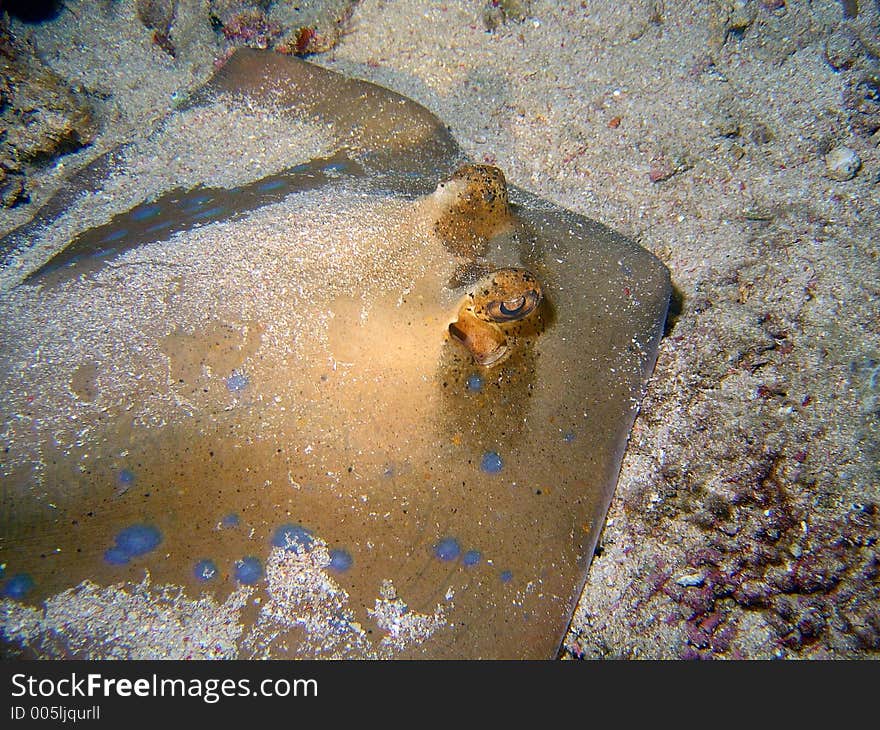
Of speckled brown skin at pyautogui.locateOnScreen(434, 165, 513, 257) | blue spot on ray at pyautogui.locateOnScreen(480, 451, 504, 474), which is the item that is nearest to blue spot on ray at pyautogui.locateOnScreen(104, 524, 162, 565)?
blue spot on ray at pyautogui.locateOnScreen(480, 451, 504, 474)

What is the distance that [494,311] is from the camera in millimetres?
2525

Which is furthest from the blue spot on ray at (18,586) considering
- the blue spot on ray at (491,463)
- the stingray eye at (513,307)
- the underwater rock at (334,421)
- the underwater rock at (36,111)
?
the underwater rock at (36,111)

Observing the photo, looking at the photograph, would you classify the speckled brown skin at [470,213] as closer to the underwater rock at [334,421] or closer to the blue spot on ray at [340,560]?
the underwater rock at [334,421]

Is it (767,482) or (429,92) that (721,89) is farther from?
(767,482)

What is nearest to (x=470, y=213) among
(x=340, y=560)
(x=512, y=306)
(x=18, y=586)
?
(x=512, y=306)

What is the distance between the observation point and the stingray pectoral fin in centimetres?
256

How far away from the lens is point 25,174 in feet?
15.8

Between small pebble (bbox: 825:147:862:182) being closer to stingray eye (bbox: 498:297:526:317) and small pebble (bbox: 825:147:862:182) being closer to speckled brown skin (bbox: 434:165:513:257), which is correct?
speckled brown skin (bbox: 434:165:513:257)

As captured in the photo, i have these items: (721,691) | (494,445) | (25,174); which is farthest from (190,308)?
(25,174)

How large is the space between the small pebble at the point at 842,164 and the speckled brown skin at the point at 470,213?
301cm

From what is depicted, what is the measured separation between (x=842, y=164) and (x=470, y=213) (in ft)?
11.1

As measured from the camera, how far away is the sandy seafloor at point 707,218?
259 centimetres

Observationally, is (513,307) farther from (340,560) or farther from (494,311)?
(340,560)

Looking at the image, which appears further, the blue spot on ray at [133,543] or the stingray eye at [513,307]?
the stingray eye at [513,307]
